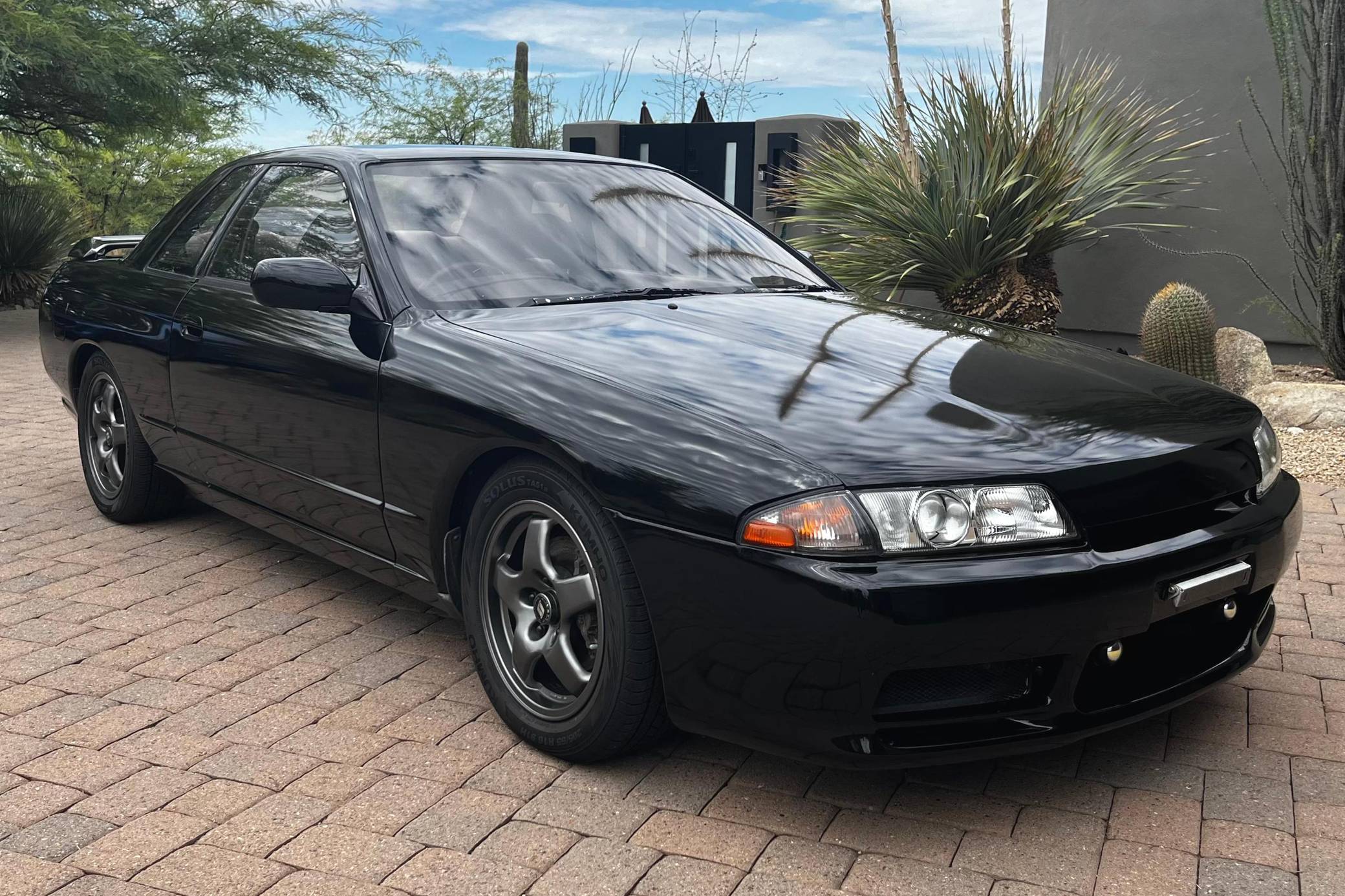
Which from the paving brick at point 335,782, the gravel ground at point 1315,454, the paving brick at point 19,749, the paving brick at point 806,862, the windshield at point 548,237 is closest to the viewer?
the paving brick at point 806,862

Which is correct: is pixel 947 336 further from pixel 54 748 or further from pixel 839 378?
pixel 54 748

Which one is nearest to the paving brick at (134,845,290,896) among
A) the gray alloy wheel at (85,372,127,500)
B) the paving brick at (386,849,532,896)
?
the paving brick at (386,849,532,896)

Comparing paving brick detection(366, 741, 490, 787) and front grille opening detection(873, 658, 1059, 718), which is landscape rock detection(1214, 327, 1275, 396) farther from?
paving brick detection(366, 741, 490, 787)

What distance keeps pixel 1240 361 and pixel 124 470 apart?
6699 mm

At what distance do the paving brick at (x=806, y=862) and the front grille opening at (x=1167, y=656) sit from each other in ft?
1.95

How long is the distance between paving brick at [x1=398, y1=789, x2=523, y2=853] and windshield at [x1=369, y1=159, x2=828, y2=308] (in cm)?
137

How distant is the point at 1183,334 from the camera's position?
8148mm

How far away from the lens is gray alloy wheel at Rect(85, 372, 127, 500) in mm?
5117

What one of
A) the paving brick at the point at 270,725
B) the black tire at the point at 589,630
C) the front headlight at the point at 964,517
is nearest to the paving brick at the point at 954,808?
the black tire at the point at 589,630

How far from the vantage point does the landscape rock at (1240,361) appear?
7.97m

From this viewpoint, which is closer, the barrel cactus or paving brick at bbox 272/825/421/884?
paving brick at bbox 272/825/421/884

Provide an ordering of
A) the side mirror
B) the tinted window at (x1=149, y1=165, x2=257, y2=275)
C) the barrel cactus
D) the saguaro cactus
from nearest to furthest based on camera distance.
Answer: the side mirror → the tinted window at (x1=149, y1=165, x2=257, y2=275) → the barrel cactus → the saguaro cactus

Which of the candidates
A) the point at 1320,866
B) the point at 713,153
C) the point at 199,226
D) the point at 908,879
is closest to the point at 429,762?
the point at 908,879

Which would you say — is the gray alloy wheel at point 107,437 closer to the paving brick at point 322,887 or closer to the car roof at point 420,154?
the car roof at point 420,154
